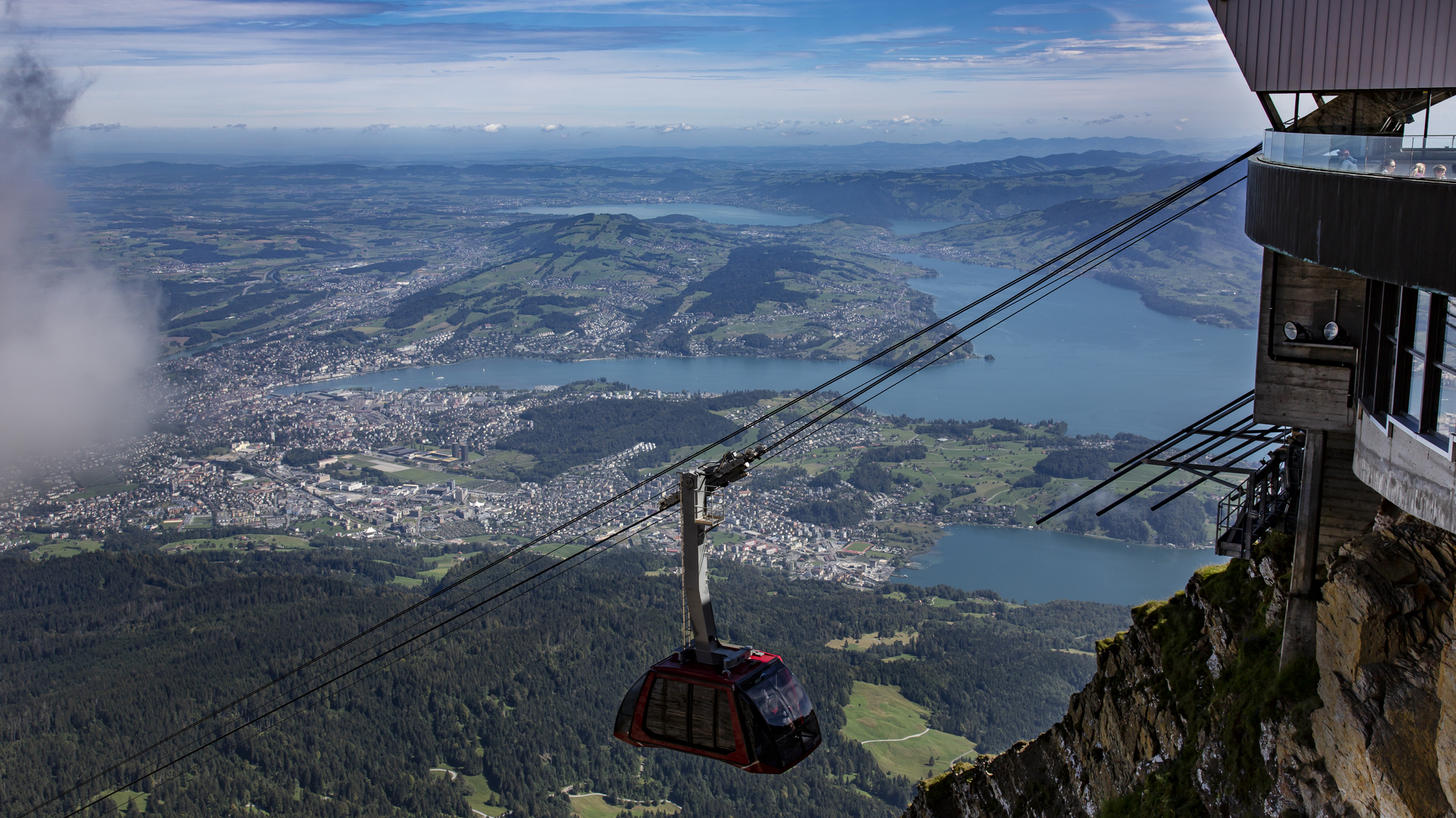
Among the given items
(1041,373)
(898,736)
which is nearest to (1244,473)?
(898,736)

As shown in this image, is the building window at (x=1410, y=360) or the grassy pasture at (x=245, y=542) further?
the grassy pasture at (x=245, y=542)

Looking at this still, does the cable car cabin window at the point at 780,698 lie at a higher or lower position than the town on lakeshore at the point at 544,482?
higher

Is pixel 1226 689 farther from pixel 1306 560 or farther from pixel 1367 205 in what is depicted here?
pixel 1367 205

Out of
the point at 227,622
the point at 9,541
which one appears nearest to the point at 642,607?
the point at 227,622

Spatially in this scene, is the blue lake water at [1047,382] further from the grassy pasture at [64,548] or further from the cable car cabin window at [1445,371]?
the cable car cabin window at [1445,371]

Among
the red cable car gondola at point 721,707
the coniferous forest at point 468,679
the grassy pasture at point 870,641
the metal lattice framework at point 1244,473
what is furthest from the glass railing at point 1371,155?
the grassy pasture at point 870,641

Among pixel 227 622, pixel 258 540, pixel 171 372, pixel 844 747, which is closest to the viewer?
pixel 844 747

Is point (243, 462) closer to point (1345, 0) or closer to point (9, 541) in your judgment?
point (9, 541)
